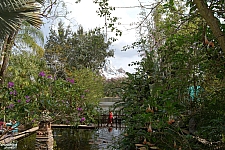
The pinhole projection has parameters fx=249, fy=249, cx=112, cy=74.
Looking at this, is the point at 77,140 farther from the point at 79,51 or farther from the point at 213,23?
the point at 79,51

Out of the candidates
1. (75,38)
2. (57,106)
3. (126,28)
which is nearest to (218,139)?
(126,28)

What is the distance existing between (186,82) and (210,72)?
0.70 ft

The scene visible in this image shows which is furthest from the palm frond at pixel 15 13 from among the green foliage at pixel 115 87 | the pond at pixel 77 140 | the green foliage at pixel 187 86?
the pond at pixel 77 140

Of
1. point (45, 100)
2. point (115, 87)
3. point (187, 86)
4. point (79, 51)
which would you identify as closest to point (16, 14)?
point (45, 100)

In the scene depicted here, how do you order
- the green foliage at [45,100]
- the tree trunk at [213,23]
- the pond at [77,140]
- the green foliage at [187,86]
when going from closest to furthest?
the tree trunk at [213,23] < the green foliage at [187,86] < the green foliage at [45,100] < the pond at [77,140]

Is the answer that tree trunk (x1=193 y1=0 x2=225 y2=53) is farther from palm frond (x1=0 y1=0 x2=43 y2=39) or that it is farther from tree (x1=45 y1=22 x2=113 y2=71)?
tree (x1=45 y1=22 x2=113 y2=71)

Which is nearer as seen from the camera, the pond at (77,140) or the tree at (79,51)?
the pond at (77,140)

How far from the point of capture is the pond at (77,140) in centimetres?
569

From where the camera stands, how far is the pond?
18.7 feet

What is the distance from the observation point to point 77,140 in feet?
21.7

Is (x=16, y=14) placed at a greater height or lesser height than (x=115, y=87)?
greater

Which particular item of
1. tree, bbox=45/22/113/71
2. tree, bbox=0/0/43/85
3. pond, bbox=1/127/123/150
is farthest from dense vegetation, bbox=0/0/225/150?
tree, bbox=45/22/113/71

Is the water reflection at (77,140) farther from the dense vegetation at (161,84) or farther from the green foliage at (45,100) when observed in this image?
the dense vegetation at (161,84)

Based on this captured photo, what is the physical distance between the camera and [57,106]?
3.67m
